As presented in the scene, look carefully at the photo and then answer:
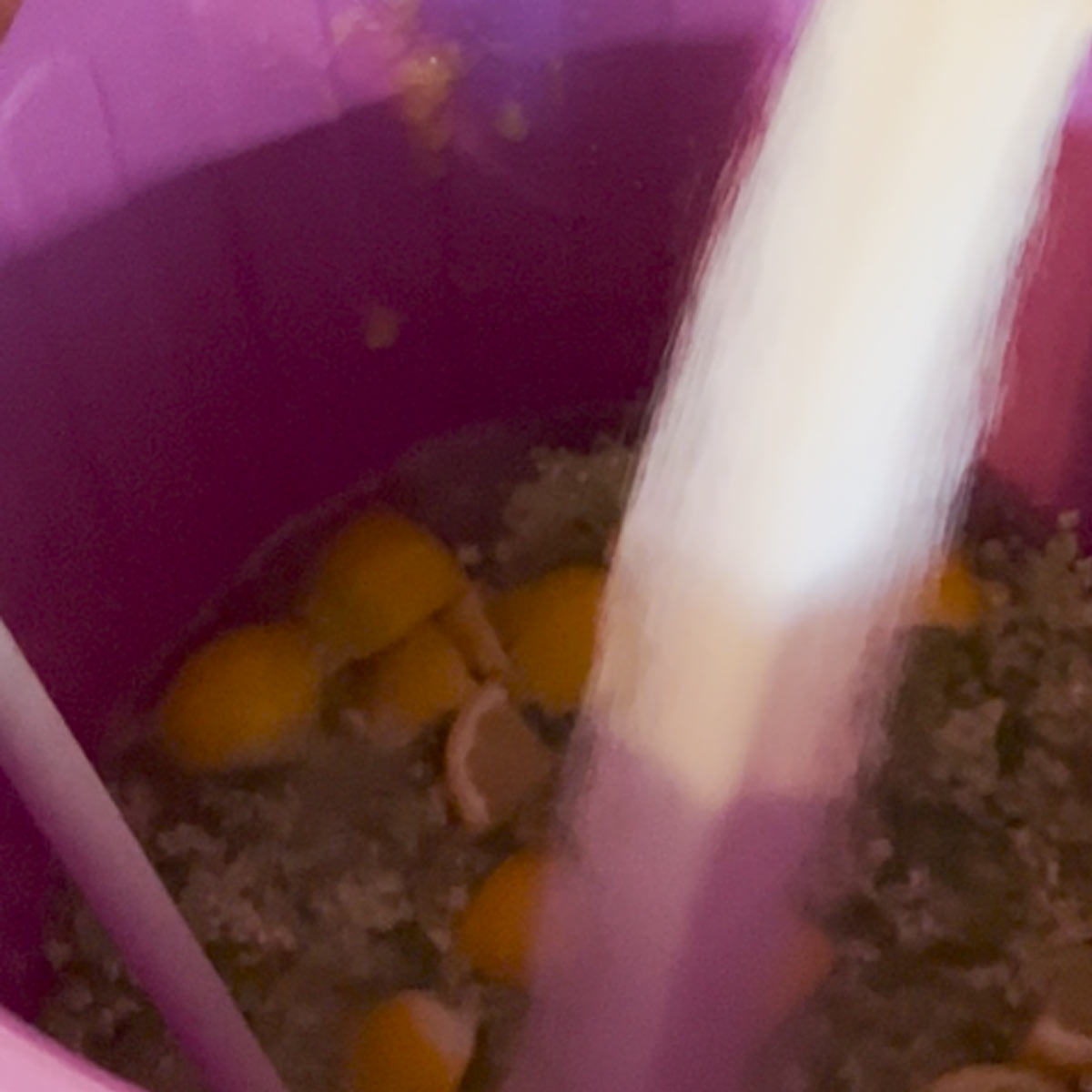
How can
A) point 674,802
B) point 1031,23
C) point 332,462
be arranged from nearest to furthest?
1. point 1031,23
2. point 674,802
3. point 332,462

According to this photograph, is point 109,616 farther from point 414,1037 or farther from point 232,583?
point 414,1037

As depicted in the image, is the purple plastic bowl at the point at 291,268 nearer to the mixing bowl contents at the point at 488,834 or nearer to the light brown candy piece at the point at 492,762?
the mixing bowl contents at the point at 488,834

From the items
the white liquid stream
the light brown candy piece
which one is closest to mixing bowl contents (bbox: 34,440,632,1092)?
the light brown candy piece

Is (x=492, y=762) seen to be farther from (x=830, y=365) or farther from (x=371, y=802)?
(x=830, y=365)

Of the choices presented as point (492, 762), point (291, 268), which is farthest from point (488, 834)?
point (291, 268)

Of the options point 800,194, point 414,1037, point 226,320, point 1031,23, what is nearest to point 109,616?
point 226,320

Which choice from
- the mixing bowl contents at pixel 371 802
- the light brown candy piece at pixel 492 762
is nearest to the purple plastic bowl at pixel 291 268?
the mixing bowl contents at pixel 371 802
